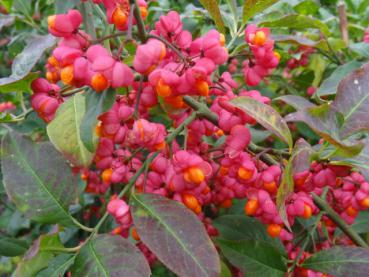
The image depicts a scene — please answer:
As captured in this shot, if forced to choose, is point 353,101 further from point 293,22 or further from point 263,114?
point 293,22

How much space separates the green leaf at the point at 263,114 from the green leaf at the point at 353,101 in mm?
106

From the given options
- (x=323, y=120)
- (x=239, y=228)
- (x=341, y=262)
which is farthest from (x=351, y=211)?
(x=323, y=120)

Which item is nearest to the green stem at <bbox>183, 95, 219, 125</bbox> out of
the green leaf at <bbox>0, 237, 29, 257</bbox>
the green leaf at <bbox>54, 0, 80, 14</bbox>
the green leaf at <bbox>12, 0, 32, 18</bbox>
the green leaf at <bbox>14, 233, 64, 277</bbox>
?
the green leaf at <bbox>14, 233, 64, 277</bbox>

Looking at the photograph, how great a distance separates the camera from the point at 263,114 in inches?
31.0

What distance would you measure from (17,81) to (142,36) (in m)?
0.25

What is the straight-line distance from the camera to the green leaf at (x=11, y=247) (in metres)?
1.19

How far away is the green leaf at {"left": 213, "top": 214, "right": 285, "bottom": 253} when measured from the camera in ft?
3.96

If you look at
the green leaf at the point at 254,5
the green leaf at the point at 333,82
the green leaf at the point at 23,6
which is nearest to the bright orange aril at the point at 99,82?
the green leaf at the point at 254,5

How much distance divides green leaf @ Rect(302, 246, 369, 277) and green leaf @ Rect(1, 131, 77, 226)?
0.54 metres

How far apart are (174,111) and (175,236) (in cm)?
26

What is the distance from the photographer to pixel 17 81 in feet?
2.75

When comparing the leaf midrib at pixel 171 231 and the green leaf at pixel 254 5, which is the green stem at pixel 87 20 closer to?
the green leaf at pixel 254 5

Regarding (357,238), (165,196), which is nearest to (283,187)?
(165,196)

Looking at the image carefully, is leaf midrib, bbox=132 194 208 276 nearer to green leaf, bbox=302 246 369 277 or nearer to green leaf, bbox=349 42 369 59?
green leaf, bbox=302 246 369 277
